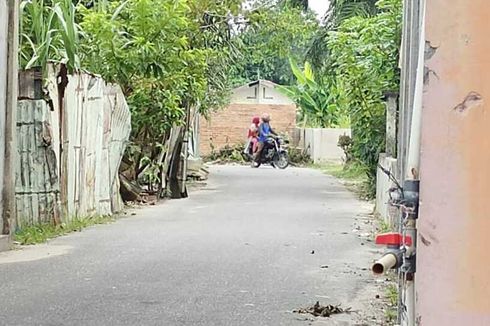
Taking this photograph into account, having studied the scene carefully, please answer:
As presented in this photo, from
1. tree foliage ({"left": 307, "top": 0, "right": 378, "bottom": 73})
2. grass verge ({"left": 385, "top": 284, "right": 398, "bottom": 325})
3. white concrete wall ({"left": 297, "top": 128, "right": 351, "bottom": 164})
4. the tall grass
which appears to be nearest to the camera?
grass verge ({"left": 385, "top": 284, "right": 398, "bottom": 325})

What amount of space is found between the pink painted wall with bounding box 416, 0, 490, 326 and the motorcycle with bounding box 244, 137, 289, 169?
26342 millimetres

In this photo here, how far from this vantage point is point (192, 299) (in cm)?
614

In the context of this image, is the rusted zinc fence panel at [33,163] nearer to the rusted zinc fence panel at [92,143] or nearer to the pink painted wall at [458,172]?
the rusted zinc fence panel at [92,143]

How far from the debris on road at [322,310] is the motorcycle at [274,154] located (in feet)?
71.3

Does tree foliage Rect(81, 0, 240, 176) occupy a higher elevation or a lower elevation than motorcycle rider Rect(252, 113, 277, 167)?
higher

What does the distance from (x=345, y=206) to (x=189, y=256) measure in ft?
21.5

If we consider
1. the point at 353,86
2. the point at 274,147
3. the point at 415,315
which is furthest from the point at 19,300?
the point at 274,147

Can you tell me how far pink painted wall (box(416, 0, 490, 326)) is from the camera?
1313 millimetres

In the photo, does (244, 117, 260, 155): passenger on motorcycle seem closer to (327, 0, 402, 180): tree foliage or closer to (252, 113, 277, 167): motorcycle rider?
(252, 113, 277, 167): motorcycle rider

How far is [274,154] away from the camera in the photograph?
92.3 feet

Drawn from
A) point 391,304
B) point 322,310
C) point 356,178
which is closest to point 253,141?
point 356,178

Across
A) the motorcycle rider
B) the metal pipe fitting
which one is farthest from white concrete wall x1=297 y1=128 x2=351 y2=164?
the metal pipe fitting

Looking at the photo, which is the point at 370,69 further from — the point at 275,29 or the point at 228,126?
the point at 228,126

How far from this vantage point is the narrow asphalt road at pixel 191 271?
5.69 meters
